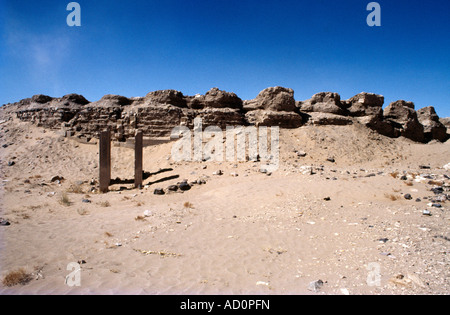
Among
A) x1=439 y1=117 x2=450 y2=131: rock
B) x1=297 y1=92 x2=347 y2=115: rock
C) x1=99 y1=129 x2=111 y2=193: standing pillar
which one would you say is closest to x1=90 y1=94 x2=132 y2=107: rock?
x1=99 y1=129 x2=111 y2=193: standing pillar

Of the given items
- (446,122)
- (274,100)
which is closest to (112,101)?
(274,100)

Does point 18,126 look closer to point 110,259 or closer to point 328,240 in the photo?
point 110,259

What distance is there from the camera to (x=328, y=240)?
5.16m

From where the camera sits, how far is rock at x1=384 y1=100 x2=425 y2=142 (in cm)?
2044

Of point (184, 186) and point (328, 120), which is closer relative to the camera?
point (184, 186)

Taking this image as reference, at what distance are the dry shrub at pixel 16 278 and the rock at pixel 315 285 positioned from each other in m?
4.09

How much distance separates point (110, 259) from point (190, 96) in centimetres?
1648

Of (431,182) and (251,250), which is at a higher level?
(431,182)

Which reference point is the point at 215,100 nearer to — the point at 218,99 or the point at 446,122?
the point at 218,99

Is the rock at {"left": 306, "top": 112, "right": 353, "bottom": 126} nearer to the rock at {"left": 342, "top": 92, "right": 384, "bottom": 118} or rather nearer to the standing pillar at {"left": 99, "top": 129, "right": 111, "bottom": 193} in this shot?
the rock at {"left": 342, "top": 92, "right": 384, "bottom": 118}

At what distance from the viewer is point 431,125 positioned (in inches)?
891

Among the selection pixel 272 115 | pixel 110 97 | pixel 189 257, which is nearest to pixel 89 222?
pixel 189 257

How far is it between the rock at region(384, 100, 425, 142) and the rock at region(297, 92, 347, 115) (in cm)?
457

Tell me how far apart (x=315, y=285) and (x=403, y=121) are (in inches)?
905
